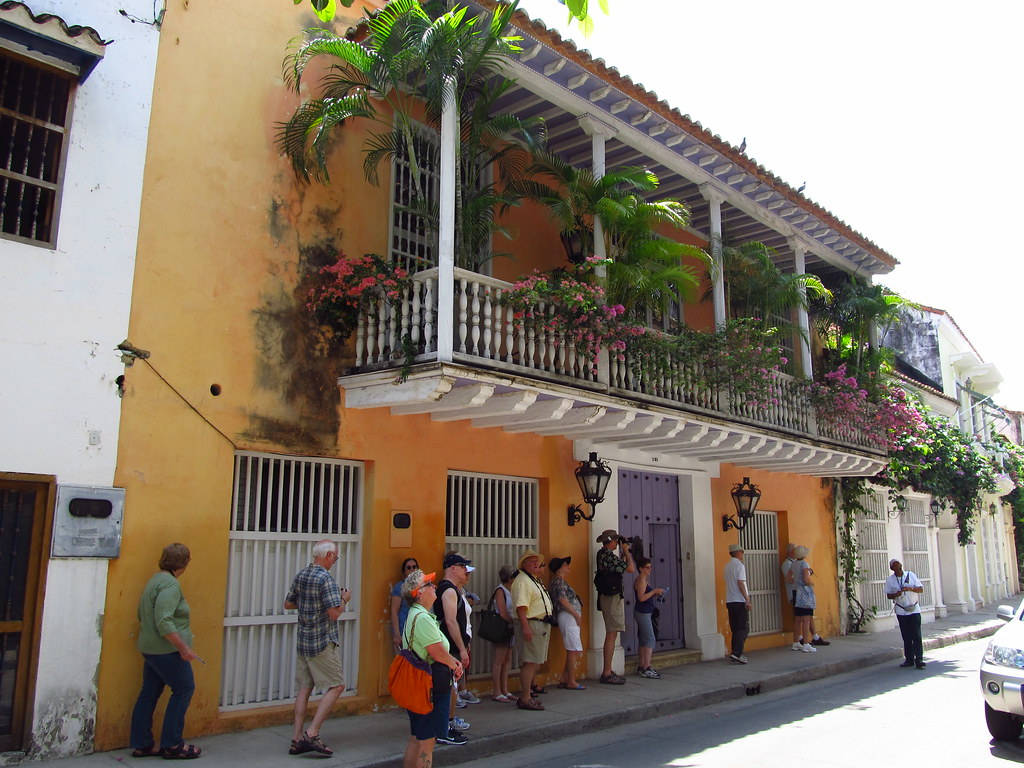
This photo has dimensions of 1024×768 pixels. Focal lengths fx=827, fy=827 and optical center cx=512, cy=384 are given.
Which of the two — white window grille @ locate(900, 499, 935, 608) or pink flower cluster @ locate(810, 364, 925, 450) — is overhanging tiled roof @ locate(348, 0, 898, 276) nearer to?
pink flower cluster @ locate(810, 364, 925, 450)

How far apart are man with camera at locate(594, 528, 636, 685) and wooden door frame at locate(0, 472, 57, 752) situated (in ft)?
19.5

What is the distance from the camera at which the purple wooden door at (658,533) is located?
11.4 metres

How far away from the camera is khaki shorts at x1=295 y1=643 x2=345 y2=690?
6.32m

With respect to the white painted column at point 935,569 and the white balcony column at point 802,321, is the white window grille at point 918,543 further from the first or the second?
the white balcony column at point 802,321

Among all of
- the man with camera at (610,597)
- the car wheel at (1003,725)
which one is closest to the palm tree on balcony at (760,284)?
the man with camera at (610,597)

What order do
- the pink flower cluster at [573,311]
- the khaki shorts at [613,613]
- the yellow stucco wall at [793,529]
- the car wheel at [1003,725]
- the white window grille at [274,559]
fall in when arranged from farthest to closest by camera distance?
the yellow stucco wall at [793,529]
the khaki shorts at [613,613]
the pink flower cluster at [573,311]
the white window grille at [274,559]
the car wheel at [1003,725]

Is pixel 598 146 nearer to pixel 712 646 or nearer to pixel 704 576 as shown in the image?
pixel 704 576

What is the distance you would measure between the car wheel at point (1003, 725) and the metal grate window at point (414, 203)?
6.70 meters

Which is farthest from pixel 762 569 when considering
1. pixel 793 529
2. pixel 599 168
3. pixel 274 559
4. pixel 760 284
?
pixel 274 559

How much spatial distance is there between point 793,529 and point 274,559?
33.3 ft

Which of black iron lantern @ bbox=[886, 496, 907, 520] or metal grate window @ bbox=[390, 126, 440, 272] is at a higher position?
metal grate window @ bbox=[390, 126, 440, 272]

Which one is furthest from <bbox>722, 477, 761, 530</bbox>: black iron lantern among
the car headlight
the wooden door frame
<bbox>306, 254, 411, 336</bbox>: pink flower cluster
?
the wooden door frame

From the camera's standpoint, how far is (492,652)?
9.30 metres

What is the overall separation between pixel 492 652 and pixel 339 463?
A: 2.91 m
